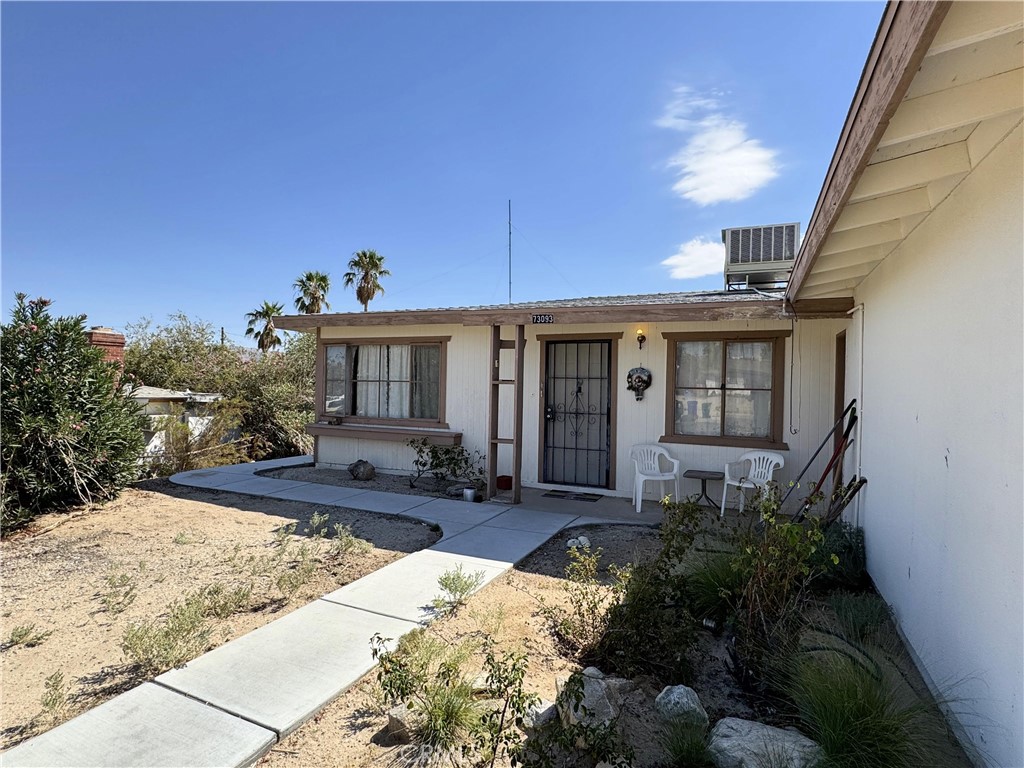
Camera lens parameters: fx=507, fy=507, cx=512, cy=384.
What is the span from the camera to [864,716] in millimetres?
1899

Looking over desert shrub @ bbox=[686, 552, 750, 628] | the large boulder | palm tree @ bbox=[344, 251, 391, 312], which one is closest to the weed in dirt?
the large boulder

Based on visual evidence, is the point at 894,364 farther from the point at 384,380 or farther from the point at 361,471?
the point at 384,380

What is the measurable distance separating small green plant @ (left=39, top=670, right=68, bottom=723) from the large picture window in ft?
19.6

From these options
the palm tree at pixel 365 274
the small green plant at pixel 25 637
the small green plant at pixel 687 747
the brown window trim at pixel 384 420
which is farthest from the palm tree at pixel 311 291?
the small green plant at pixel 687 747

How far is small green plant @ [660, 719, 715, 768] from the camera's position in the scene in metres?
2.00

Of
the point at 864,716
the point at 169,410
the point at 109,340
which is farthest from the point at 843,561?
the point at 169,410

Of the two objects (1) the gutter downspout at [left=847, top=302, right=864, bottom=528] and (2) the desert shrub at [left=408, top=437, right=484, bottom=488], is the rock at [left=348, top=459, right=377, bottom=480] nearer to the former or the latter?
(2) the desert shrub at [left=408, top=437, right=484, bottom=488]

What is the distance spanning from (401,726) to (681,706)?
1.24m

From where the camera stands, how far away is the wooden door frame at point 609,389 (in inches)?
275

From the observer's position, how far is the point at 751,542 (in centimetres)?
304

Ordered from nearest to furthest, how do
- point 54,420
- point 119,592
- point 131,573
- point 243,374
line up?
1. point 119,592
2. point 131,573
3. point 54,420
4. point 243,374

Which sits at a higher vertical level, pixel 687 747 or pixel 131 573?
pixel 687 747

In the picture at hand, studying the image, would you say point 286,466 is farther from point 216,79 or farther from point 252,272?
point 252,272

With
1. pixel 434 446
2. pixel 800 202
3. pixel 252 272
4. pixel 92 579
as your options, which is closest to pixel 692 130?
pixel 800 202
